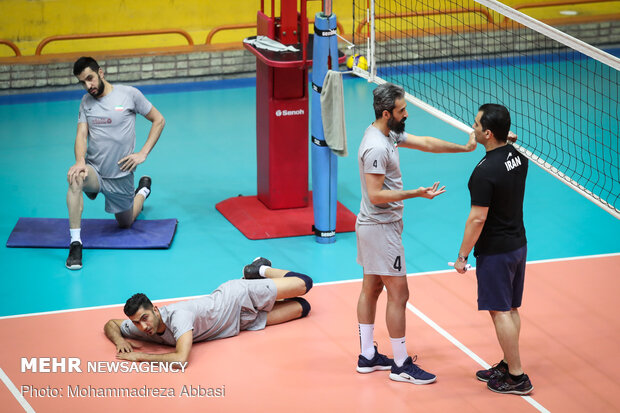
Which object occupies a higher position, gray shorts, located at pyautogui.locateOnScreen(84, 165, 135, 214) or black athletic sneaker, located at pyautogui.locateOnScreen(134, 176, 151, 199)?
gray shorts, located at pyautogui.locateOnScreen(84, 165, 135, 214)

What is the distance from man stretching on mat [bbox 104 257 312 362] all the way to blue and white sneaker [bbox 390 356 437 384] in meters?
1.21

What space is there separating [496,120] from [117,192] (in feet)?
14.4

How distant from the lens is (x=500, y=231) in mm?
5738

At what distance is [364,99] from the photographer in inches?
547

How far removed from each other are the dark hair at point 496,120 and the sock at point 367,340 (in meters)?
1.67

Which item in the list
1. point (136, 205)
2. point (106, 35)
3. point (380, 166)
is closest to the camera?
point (380, 166)

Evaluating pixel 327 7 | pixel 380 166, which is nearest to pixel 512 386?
pixel 380 166

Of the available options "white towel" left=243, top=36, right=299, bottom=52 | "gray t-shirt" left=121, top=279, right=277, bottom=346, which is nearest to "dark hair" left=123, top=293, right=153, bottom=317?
"gray t-shirt" left=121, top=279, right=277, bottom=346

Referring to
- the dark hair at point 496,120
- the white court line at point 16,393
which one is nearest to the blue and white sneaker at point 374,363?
the dark hair at point 496,120

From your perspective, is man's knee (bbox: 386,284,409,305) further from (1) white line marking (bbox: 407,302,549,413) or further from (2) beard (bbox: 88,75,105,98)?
(2) beard (bbox: 88,75,105,98)

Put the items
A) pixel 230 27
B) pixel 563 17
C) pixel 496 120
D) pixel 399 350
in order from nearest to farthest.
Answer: pixel 496 120, pixel 399 350, pixel 230 27, pixel 563 17

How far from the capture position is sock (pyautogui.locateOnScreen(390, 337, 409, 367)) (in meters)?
6.03

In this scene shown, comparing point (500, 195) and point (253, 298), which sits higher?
point (500, 195)

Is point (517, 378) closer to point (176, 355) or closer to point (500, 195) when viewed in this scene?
point (500, 195)
